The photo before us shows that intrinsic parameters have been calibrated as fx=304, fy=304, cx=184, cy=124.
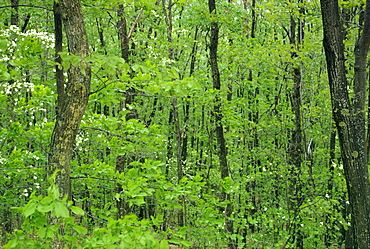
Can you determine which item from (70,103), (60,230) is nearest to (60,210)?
(60,230)

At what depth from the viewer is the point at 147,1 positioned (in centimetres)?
502

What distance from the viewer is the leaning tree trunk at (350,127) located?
13.3 feet

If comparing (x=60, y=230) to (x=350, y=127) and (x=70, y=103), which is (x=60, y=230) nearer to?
(x=70, y=103)

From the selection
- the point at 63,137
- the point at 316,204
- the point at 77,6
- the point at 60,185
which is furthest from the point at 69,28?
the point at 316,204

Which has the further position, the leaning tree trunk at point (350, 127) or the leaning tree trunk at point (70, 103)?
the leaning tree trunk at point (350, 127)

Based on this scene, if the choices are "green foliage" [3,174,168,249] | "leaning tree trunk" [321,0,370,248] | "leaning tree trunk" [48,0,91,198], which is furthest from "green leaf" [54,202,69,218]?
"leaning tree trunk" [321,0,370,248]

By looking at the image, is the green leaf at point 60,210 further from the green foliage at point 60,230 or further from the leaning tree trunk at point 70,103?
the leaning tree trunk at point 70,103

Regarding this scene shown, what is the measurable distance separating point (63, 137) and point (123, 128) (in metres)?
2.04

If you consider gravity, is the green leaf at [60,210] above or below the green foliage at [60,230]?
above

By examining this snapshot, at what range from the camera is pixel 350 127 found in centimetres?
412

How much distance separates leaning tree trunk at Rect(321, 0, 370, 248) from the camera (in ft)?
13.3

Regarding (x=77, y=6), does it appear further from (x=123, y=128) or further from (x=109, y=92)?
(x=123, y=128)

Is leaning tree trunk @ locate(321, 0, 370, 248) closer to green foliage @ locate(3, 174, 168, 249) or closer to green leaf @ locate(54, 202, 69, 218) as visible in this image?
green foliage @ locate(3, 174, 168, 249)

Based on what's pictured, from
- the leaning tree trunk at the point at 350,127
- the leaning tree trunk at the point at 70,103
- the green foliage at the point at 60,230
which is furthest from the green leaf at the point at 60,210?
the leaning tree trunk at the point at 350,127
